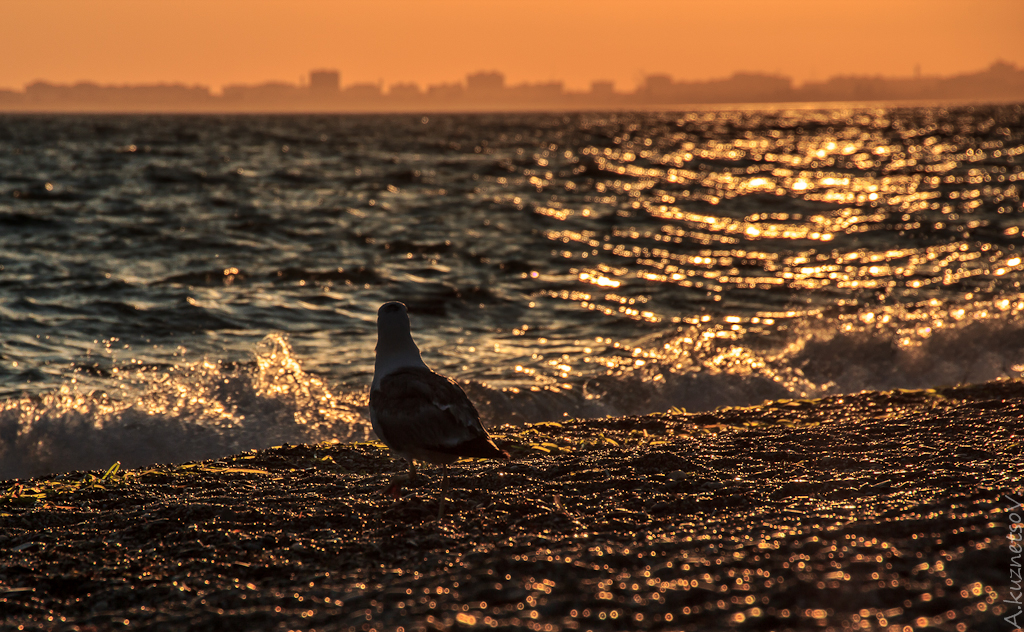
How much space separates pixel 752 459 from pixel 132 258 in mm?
14930

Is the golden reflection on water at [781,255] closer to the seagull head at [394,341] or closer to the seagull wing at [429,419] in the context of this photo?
the seagull head at [394,341]

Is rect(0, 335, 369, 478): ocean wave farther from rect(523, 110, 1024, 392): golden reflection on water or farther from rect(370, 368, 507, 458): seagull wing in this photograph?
rect(523, 110, 1024, 392): golden reflection on water

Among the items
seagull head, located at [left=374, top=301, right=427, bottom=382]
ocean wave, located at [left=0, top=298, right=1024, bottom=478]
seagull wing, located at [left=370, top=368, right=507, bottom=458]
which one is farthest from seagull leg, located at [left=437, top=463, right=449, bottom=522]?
ocean wave, located at [left=0, top=298, right=1024, bottom=478]

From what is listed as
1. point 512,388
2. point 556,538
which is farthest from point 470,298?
point 556,538

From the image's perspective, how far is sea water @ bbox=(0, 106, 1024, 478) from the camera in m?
9.26

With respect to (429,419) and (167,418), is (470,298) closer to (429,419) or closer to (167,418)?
(167,418)

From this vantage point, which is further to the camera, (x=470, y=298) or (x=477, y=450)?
(x=470, y=298)

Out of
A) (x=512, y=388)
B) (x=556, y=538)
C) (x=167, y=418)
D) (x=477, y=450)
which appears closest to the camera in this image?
(x=556, y=538)

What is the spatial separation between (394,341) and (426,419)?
2.80 ft

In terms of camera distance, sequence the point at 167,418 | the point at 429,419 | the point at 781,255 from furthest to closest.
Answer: the point at 781,255 < the point at 167,418 < the point at 429,419

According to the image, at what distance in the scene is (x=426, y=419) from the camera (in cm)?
542

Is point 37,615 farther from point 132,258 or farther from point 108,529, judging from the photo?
point 132,258

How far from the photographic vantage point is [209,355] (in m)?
10.9

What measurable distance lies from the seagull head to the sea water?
2750mm
